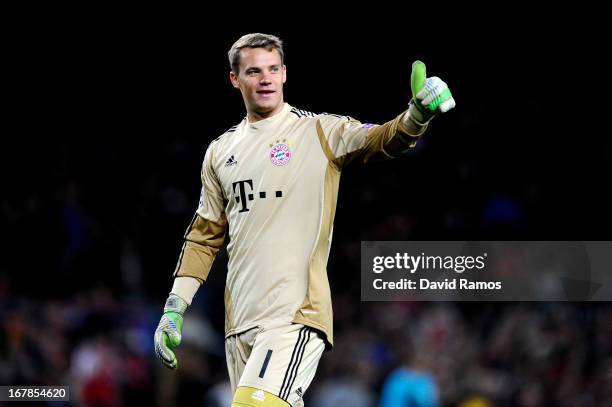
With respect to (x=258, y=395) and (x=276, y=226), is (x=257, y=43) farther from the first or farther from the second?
(x=258, y=395)

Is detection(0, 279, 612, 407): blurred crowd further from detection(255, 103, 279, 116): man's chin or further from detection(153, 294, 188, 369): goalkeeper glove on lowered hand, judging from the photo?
detection(255, 103, 279, 116): man's chin

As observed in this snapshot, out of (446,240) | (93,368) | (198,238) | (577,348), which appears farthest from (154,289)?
(198,238)

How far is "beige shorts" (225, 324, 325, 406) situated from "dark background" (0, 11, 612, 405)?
229 inches

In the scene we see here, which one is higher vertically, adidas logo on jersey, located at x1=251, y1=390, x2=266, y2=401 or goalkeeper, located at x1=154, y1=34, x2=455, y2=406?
goalkeeper, located at x1=154, y1=34, x2=455, y2=406

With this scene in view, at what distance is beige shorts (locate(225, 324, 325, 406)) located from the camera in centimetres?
498

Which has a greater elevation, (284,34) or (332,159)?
(284,34)

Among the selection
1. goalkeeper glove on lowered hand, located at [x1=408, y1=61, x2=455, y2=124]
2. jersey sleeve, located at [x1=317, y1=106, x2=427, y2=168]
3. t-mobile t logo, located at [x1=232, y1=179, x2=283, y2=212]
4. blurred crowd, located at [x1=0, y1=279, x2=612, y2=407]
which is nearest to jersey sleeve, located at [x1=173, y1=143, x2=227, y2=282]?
t-mobile t logo, located at [x1=232, y1=179, x2=283, y2=212]

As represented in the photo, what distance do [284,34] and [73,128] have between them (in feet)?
9.30

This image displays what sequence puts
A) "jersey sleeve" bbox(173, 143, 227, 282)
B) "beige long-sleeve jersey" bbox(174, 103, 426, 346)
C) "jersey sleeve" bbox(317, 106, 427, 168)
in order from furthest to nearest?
"jersey sleeve" bbox(173, 143, 227, 282), "beige long-sleeve jersey" bbox(174, 103, 426, 346), "jersey sleeve" bbox(317, 106, 427, 168)

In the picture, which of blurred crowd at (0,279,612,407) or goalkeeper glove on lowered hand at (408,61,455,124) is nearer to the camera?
goalkeeper glove on lowered hand at (408,61,455,124)

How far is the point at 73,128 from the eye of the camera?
1371cm

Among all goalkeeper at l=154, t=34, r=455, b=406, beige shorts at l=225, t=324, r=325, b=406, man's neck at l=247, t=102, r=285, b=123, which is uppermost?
man's neck at l=247, t=102, r=285, b=123

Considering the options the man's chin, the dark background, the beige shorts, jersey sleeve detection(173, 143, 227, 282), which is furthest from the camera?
the dark background

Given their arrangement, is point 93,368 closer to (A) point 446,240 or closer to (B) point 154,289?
(B) point 154,289
